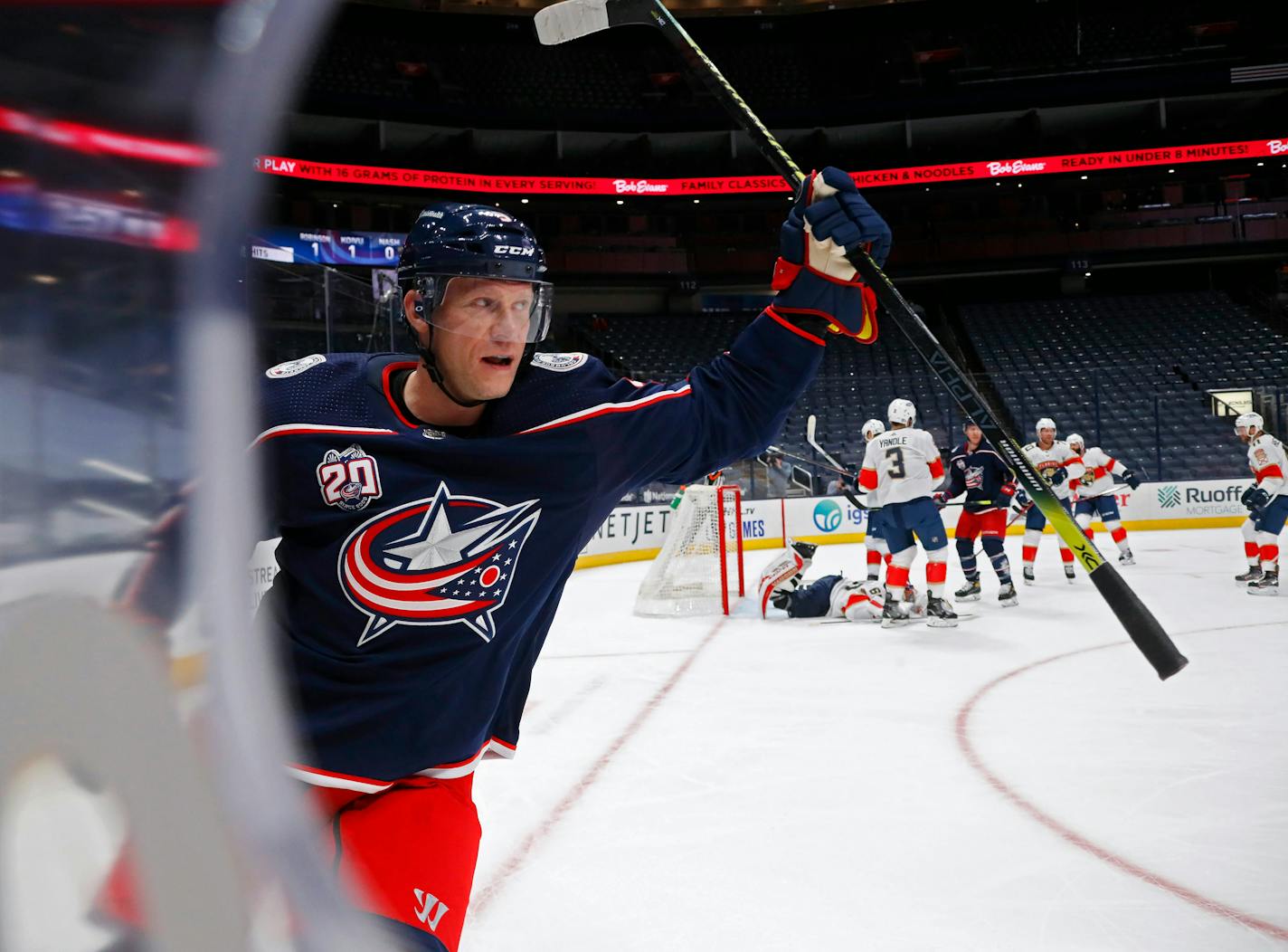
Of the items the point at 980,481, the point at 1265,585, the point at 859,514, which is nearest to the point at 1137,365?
the point at 859,514

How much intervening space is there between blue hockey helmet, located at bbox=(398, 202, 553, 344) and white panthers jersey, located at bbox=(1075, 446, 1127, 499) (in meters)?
9.28

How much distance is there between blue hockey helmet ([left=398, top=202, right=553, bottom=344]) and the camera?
1461mm

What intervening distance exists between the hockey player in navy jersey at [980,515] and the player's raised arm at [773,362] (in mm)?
6336

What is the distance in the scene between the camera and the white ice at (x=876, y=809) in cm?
226

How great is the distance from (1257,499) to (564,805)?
672cm

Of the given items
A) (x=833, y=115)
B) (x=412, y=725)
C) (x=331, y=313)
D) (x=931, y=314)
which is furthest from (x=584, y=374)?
(x=931, y=314)

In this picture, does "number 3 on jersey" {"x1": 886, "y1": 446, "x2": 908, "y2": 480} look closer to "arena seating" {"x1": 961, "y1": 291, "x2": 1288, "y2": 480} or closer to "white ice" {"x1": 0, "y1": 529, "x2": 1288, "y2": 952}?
"white ice" {"x1": 0, "y1": 529, "x2": 1288, "y2": 952}

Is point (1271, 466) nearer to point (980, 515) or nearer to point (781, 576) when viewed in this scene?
point (980, 515)

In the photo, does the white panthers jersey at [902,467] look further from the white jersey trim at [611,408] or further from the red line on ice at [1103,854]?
the white jersey trim at [611,408]

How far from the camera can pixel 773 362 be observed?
5.28 feet

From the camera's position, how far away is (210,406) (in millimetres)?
362

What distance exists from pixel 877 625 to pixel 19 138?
6.92 metres

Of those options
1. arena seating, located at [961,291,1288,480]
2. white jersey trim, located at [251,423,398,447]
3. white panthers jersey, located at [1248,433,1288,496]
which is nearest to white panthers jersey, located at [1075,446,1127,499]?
white panthers jersey, located at [1248,433,1288,496]

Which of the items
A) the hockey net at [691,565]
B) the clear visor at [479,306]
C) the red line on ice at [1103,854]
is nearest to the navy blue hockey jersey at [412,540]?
the clear visor at [479,306]
